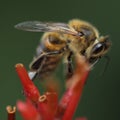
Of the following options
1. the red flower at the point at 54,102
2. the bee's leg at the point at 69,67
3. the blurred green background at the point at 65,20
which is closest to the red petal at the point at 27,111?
the red flower at the point at 54,102

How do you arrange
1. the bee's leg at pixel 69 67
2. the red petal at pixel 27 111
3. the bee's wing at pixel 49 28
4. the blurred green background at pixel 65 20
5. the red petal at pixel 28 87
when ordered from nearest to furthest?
the red petal at pixel 27 111 → the red petal at pixel 28 87 → the bee's leg at pixel 69 67 → the bee's wing at pixel 49 28 → the blurred green background at pixel 65 20

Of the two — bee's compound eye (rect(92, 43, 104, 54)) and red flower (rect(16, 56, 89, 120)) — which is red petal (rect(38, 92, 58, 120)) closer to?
red flower (rect(16, 56, 89, 120))

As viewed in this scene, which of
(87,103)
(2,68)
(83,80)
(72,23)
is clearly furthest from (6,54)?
(83,80)

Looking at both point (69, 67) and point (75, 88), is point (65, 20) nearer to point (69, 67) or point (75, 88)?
point (69, 67)

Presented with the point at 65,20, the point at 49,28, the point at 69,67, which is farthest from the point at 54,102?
the point at 65,20

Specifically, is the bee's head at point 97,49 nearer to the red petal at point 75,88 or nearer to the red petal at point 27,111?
the red petal at point 75,88

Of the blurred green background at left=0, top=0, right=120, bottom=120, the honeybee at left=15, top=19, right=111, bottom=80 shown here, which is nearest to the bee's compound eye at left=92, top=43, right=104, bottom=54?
the honeybee at left=15, top=19, right=111, bottom=80
